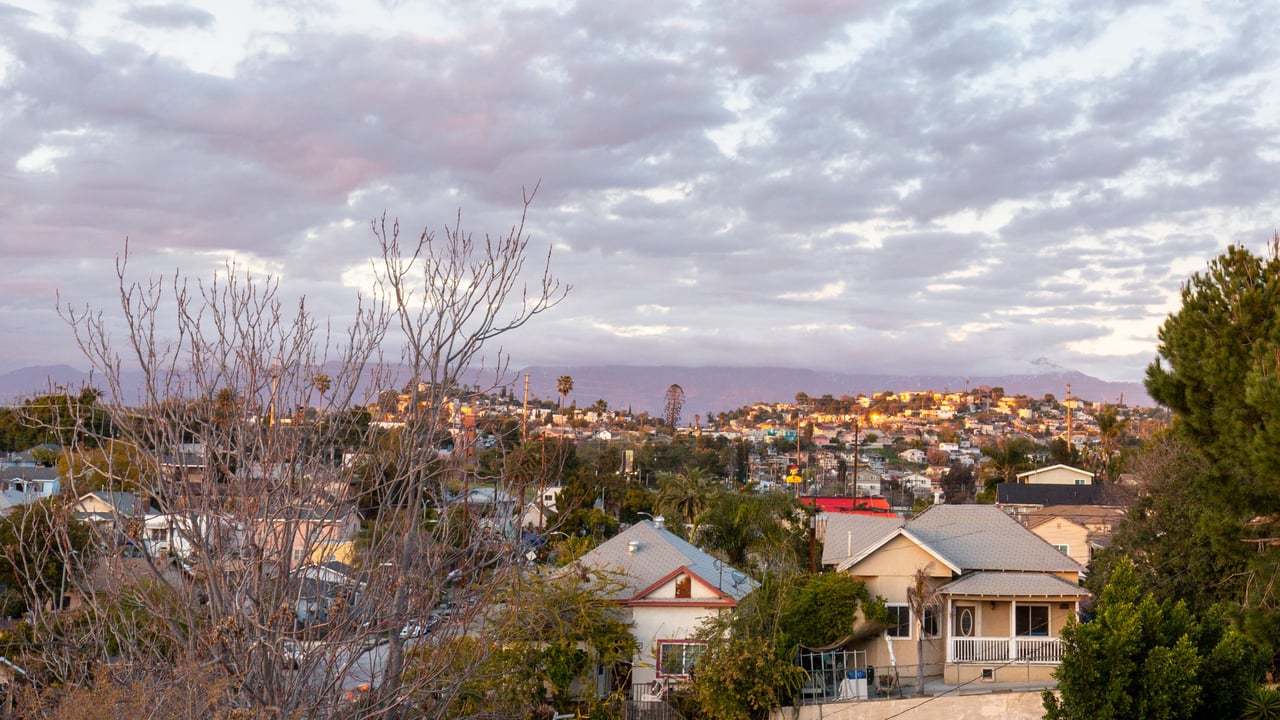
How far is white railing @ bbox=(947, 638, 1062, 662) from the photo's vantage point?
27.1 metres

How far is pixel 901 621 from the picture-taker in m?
28.4

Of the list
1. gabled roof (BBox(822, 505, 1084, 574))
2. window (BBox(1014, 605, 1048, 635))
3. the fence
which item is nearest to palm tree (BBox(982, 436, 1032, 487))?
gabled roof (BBox(822, 505, 1084, 574))

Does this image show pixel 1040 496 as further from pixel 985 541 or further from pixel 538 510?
pixel 538 510

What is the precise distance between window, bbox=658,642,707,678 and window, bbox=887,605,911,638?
5.74 metres

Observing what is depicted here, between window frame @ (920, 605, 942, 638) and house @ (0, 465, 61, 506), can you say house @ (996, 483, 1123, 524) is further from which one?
house @ (0, 465, 61, 506)

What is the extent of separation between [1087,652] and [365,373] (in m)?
13.7

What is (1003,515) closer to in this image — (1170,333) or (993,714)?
(993,714)

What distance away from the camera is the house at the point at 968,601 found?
27188 millimetres

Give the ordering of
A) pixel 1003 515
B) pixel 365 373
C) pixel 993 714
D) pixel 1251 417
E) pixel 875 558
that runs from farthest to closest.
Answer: pixel 1003 515 → pixel 875 558 → pixel 993 714 → pixel 1251 417 → pixel 365 373

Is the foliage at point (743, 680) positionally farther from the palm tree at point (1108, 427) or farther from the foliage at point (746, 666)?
the palm tree at point (1108, 427)

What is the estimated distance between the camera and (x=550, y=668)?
2441 centimetres

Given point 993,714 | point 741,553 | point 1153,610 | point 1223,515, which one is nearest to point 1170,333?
point 1223,515

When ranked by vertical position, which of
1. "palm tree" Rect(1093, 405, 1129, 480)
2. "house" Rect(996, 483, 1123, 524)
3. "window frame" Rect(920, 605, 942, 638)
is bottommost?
"window frame" Rect(920, 605, 942, 638)

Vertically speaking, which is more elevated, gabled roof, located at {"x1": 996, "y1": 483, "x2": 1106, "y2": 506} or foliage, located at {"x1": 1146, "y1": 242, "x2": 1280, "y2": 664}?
foliage, located at {"x1": 1146, "y1": 242, "x2": 1280, "y2": 664}
